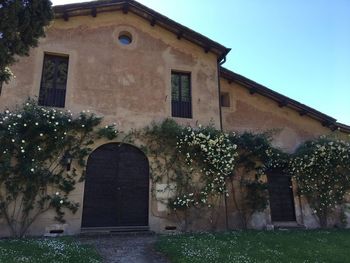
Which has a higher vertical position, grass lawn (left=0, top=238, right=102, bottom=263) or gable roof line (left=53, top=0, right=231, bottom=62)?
gable roof line (left=53, top=0, right=231, bottom=62)

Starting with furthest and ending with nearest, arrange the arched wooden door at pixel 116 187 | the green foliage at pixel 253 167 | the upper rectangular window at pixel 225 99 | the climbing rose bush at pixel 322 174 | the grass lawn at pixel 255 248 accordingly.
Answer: the upper rectangular window at pixel 225 99
the climbing rose bush at pixel 322 174
the green foliage at pixel 253 167
the arched wooden door at pixel 116 187
the grass lawn at pixel 255 248

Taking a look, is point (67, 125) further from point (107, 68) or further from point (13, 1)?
point (13, 1)

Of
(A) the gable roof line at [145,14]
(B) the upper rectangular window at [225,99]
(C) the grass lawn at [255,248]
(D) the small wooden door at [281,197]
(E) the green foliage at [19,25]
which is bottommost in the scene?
(C) the grass lawn at [255,248]

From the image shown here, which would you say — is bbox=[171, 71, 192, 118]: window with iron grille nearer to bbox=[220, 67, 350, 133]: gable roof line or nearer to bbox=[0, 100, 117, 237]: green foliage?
bbox=[220, 67, 350, 133]: gable roof line

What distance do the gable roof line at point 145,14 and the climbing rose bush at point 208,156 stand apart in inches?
152

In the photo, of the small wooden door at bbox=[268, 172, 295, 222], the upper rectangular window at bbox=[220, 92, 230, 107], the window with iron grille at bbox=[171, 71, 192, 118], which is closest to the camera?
the window with iron grille at bbox=[171, 71, 192, 118]

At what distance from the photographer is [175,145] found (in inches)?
453

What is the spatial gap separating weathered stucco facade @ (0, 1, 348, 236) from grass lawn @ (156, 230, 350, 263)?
7.12ft

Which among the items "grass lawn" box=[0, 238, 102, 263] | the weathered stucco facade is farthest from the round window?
"grass lawn" box=[0, 238, 102, 263]

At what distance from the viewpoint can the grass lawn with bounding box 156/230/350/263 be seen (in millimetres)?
7195

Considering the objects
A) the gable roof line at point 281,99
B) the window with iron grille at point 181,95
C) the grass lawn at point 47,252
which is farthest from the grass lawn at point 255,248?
the gable roof line at point 281,99

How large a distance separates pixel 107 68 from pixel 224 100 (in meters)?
5.10

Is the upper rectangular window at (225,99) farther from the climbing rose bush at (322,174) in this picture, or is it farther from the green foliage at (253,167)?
the climbing rose bush at (322,174)

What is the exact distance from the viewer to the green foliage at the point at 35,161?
9.45 meters
